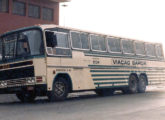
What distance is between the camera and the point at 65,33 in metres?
14.3

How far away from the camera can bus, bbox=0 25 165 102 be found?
1282 centimetres

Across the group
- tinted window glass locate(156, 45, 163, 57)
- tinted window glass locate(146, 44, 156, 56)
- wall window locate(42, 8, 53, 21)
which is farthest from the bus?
wall window locate(42, 8, 53, 21)

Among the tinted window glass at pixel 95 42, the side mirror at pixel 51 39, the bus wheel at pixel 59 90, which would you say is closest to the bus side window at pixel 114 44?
the tinted window glass at pixel 95 42

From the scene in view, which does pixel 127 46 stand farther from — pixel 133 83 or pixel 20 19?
pixel 20 19

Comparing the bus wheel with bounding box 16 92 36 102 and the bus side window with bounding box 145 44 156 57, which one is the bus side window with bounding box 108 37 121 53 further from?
the bus wheel with bounding box 16 92 36 102

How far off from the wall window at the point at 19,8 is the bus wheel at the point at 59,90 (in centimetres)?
2285

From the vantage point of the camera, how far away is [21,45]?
1338 centimetres

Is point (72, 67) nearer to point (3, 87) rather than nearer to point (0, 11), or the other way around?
point (3, 87)

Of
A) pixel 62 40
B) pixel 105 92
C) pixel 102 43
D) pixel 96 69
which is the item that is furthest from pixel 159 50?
pixel 62 40

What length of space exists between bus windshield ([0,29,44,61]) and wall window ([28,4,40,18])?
22.6 metres

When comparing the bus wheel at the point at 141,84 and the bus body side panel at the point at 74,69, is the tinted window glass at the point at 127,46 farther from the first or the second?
the bus body side panel at the point at 74,69

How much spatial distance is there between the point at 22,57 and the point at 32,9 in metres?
24.4

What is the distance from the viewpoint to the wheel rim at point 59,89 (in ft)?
44.1

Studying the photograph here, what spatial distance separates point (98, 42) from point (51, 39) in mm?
4063
